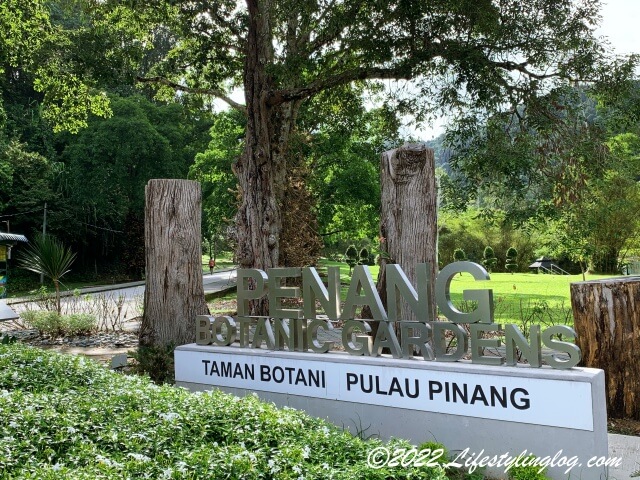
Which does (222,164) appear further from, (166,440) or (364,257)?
(166,440)

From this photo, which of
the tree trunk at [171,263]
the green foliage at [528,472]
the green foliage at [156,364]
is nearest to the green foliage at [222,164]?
the tree trunk at [171,263]

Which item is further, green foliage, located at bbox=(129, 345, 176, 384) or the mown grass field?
the mown grass field

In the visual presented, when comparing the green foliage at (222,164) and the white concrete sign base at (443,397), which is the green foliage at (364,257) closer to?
the green foliage at (222,164)

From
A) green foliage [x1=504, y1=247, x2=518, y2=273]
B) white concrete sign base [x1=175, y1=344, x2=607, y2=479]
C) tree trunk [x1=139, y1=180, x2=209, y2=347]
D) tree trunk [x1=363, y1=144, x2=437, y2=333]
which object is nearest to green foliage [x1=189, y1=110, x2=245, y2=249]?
tree trunk [x1=139, y1=180, x2=209, y2=347]

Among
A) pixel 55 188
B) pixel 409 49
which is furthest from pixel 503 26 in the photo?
pixel 55 188

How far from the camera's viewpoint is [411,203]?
6.35 metres

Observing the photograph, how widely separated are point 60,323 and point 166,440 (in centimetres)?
882

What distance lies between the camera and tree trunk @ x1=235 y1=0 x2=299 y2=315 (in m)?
13.1

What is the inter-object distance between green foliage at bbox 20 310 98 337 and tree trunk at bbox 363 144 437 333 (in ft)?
24.8

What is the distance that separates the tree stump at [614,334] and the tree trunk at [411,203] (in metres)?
1.43

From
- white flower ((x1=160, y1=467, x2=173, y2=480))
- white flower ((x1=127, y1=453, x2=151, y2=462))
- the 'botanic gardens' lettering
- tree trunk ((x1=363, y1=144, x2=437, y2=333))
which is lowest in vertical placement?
white flower ((x1=160, y1=467, x2=173, y2=480))

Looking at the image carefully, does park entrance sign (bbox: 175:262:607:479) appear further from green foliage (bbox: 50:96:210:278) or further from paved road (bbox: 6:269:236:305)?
green foliage (bbox: 50:96:210:278)

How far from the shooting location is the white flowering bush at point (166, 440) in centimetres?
345

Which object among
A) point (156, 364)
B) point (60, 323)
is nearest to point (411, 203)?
point (156, 364)
